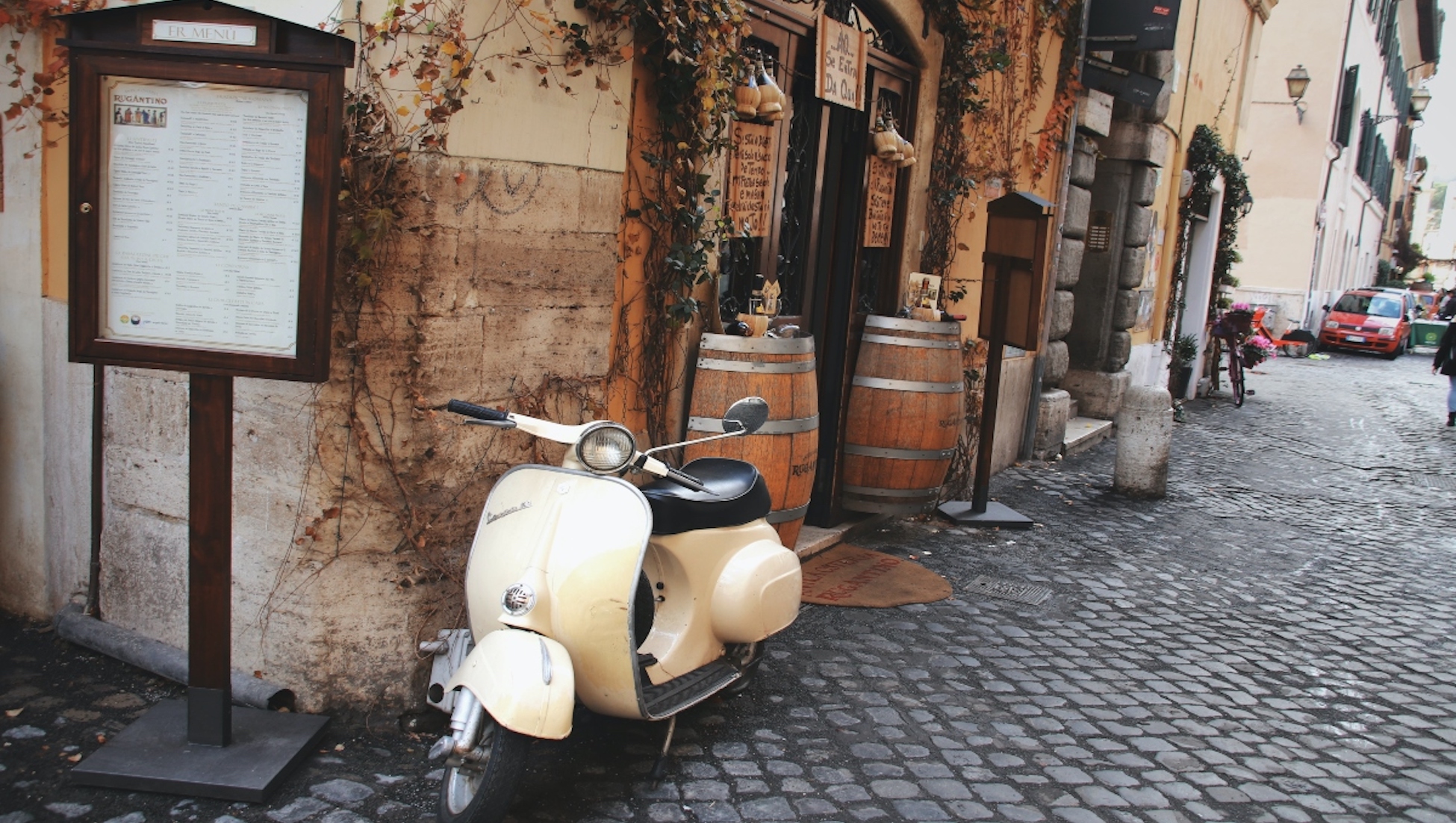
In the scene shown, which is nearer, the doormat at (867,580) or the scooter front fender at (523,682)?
the scooter front fender at (523,682)

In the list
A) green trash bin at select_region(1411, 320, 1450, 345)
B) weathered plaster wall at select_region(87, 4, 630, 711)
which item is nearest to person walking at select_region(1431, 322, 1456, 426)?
weathered plaster wall at select_region(87, 4, 630, 711)

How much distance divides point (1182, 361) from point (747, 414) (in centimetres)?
1176

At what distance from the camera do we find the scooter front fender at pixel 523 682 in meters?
2.58

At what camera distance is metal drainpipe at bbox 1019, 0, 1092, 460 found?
26.8ft

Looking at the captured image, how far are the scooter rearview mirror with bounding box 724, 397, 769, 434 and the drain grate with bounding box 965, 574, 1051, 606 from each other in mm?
2297

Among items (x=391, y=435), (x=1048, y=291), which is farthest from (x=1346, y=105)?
(x=391, y=435)

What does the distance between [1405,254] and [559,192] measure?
61779 millimetres

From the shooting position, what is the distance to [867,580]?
16.8ft

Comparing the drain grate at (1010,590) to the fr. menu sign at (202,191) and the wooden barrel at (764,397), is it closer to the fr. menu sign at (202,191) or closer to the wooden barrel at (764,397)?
the wooden barrel at (764,397)

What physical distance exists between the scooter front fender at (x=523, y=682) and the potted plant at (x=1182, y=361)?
40.4ft

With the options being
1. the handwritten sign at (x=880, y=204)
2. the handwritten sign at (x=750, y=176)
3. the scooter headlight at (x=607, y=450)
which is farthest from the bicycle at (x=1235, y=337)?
the scooter headlight at (x=607, y=450)

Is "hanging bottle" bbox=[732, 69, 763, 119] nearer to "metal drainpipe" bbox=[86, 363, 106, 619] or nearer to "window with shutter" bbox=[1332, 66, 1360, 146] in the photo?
"metal drainpipe" bbox=[86, 363, 106, 619]

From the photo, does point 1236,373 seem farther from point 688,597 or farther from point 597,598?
point 597,598

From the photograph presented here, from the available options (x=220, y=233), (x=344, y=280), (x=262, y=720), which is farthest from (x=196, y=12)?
(x=262, y=720)
